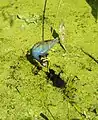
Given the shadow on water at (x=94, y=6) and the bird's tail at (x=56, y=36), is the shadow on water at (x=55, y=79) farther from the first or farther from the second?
the shadow on water at (x=94, y=6)

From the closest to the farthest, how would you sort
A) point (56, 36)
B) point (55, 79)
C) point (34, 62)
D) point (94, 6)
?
point (55, 79), point (34, 62), point (56, 36), point (94, 6)

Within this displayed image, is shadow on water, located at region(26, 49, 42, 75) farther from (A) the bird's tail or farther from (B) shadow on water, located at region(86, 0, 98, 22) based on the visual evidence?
(B) shadow on water, located at region(86, 0, 98, 22)

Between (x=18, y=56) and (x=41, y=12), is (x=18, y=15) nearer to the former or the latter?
(x=41, y=12)

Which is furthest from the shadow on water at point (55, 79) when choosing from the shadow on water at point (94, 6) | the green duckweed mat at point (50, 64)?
the shadow on water at point (94, 6)

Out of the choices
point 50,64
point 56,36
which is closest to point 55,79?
point 50,64

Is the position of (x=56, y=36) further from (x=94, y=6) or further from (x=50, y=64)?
(x=94, y=6)

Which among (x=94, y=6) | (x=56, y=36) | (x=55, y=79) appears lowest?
(x=55, y=79)

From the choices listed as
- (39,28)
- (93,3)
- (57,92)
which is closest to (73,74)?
(57,92)
